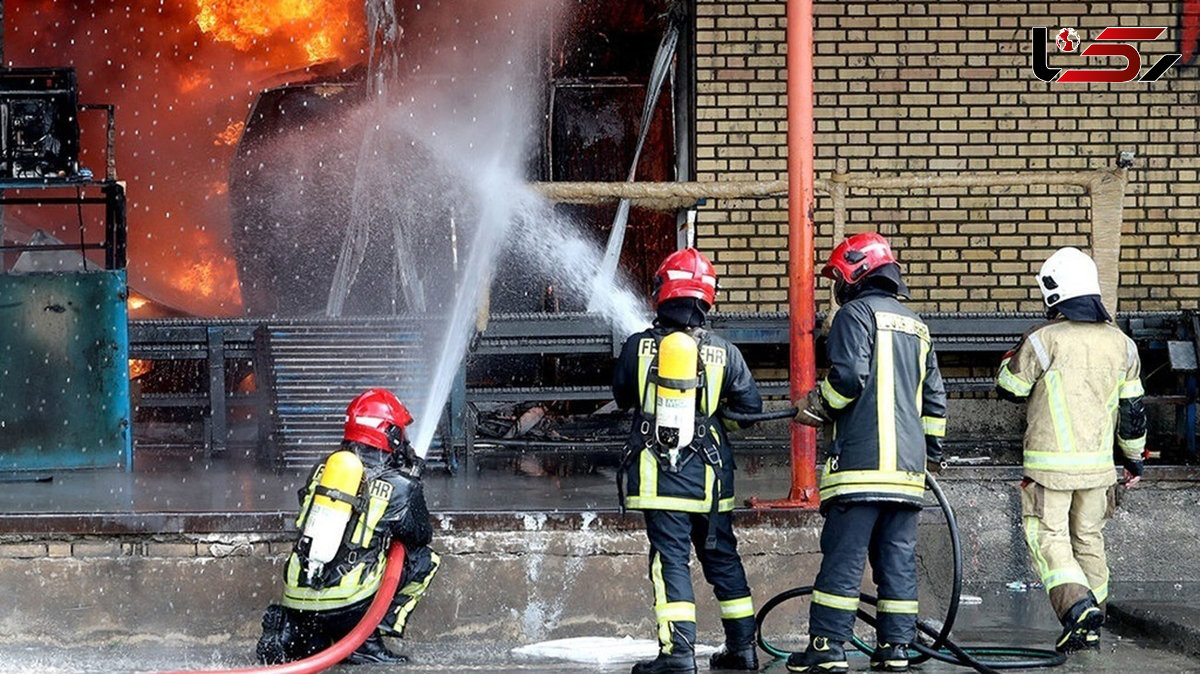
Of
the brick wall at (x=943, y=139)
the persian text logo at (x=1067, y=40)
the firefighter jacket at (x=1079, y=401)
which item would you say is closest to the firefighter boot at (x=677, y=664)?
the firefighter jacket at (x=1079, y=401)

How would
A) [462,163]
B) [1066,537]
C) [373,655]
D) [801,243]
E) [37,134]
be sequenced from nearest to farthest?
[373,655]
[1066,537]
[801,243]
[37,134]
[462,163]

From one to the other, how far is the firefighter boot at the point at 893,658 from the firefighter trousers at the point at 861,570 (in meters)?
0.03

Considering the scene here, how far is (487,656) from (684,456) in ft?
4.76

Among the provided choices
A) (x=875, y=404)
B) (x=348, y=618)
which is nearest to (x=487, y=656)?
(x=348, y=618)

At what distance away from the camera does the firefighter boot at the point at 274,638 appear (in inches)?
239

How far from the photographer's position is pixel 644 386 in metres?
5.96

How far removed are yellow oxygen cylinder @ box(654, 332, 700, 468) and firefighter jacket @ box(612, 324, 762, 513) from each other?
7 cm

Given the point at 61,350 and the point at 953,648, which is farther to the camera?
the point at 61,350

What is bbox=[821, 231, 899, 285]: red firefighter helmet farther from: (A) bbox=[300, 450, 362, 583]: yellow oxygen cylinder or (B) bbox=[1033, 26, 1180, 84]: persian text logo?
(B) bbox=[1033, 26, 1180, 84]: persian text logo

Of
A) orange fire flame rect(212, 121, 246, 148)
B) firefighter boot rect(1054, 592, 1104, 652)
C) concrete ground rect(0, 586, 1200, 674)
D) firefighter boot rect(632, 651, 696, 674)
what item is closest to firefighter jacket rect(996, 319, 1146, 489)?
firefighter boot rect(1054, 592, 1104, 652)

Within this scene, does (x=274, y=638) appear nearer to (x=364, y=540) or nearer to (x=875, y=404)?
(x=364, y=540)

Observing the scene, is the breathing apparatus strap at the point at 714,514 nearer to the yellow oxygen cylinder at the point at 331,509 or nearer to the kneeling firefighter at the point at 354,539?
the kneeling firefighter at the point at 354,539

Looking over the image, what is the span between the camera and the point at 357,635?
5.92 meters


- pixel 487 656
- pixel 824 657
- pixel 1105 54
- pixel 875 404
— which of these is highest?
pixel 1105 54
